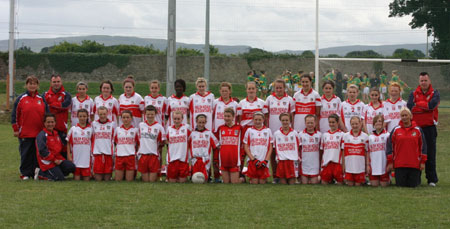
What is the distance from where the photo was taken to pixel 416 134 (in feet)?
26.3

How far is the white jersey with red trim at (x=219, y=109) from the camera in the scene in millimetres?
8719

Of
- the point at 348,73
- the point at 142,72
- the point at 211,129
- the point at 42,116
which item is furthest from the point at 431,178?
the point at 142,72

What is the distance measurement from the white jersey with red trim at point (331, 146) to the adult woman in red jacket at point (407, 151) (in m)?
0.69

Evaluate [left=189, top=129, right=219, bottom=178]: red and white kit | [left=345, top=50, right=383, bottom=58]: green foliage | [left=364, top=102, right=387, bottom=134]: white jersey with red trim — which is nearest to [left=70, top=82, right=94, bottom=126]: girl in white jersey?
[left=189, top=129, right=219, bottom=178]: red and white kit

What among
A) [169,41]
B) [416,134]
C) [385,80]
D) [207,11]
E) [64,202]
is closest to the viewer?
[64,202]

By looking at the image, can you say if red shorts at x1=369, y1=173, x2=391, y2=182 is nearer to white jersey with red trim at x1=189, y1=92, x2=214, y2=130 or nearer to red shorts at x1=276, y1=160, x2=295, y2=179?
red shorts at x1=276, y1=160, x2=295, y2=179

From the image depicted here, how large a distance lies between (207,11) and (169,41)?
6.53m

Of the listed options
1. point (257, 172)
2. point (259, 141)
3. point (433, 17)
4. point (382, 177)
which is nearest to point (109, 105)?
point (259, 141)

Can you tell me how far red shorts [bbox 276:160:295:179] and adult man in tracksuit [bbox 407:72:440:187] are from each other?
193 centimetres

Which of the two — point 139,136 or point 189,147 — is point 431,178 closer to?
point 189,147

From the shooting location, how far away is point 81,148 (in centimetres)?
860

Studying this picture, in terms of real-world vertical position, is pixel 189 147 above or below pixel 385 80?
below

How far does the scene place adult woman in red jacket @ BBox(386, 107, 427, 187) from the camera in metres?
7.97

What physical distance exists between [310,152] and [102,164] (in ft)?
10.1
